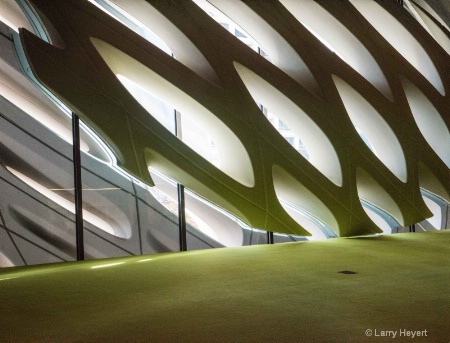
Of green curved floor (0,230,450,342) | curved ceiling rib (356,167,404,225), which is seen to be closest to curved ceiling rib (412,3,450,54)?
curved ceiling rib (356,167,404,225)

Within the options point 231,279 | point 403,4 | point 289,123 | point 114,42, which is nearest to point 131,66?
point 114,42

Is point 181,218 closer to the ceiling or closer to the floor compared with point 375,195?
closer to the floor

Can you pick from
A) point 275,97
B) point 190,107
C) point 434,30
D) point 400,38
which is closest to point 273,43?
point 275,97

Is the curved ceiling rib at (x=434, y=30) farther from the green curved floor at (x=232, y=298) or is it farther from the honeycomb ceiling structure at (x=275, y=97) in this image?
the green curved floor at (x=232, y=298)

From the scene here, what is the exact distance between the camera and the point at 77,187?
9930 mm

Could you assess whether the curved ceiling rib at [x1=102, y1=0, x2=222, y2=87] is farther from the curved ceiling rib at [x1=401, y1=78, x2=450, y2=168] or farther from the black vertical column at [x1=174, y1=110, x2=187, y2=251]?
the curved ceiling rib at [x1=401, y1=78, x2=450, y2=168]

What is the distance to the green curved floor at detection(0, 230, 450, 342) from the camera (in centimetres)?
450

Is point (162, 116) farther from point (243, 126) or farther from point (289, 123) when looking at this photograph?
point (289, 123)

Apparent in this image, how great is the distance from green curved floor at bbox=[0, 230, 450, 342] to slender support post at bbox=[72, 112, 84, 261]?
0.56 m

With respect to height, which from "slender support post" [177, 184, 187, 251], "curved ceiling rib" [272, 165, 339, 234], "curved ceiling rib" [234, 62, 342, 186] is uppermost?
"curved ceiling rib" [234, 62, 342, 186]

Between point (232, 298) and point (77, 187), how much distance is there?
5072 millimetres

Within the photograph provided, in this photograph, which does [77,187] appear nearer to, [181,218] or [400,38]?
[181,218]

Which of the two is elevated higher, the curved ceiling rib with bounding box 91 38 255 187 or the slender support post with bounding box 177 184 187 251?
the curved ceiling rib with bounding box 91 38 255 187

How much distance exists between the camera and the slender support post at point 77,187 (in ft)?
32.4
